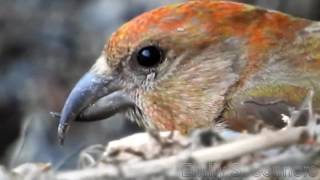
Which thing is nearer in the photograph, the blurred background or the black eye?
the black eye

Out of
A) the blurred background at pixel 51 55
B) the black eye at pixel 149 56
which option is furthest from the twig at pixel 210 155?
the blurred background at pixel 51 55

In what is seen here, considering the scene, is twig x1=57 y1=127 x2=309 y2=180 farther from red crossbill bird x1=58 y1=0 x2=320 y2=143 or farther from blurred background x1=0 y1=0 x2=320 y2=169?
blurred background x1=0 y1=0 x2=320 y2=169

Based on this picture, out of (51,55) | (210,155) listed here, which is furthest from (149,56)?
(51,55)

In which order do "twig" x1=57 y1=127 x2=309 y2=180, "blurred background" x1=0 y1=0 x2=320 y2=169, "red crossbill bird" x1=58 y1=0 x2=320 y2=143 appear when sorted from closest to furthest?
"twig" x1=57 y1=127 x2=309 y2=180, "red crossbill bird" x1=58 y1=0 x2=320 y2=143, "blurred background" x1=0 y1=0 x2=320 y2=169

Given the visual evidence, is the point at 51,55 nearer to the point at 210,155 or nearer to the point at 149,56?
the point at 149,56

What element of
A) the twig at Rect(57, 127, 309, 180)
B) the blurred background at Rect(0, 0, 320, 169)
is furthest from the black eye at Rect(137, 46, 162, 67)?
the blurred background at Rect(0, 0, 320, 169)

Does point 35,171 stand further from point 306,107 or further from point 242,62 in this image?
point 242,62
